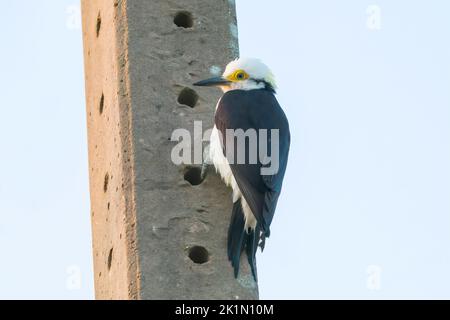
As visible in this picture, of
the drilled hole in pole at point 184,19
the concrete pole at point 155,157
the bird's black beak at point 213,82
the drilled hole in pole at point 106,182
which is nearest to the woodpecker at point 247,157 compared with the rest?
the bird's black beak at point 213,82

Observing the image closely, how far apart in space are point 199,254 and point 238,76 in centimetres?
113

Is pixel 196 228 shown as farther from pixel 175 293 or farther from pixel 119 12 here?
pixel 119 12

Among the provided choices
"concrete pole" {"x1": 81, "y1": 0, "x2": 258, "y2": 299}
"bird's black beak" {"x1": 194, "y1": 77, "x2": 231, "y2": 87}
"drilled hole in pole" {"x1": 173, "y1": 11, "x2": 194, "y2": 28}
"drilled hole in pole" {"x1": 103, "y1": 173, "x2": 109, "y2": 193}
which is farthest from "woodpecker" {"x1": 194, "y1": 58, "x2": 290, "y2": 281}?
"drilled hole in pole" {"x1": 103, "y1": 173, "x2": 109, "y2": 193}

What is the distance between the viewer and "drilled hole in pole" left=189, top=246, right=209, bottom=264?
12.0 metres

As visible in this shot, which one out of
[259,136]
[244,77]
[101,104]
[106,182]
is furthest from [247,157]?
[101,104]

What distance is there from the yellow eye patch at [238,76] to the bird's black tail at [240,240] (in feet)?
2.79

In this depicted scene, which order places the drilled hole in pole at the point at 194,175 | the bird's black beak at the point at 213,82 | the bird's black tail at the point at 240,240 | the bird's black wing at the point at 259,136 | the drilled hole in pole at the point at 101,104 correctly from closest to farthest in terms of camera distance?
the bird's black wing at the point at 259,136 → the bird's black tail at the point at 240,240 → the drilled hole in pole at the point at 194,175 → the bird's black beak at the point at 213,82 → the drilled hole in pole at the point at 101,104

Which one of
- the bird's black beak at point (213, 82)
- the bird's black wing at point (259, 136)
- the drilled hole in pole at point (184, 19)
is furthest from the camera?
the drilled hole in pole at point (184, 19)

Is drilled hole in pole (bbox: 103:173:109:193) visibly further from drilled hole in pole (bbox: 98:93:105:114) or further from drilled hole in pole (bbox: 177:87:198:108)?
drilled hole in pole (bbox: 177:87:198:108)

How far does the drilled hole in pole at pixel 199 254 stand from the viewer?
12.0 metres

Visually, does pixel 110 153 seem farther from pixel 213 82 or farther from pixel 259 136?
pixel 259 136

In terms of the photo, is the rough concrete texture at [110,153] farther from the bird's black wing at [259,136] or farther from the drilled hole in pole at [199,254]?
the bird's black wing at [259,136]

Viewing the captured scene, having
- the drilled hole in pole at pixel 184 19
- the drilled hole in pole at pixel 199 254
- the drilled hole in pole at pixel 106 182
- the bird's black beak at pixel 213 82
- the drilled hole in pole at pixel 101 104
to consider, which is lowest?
the drilled hole in pole at pixel 199 254
